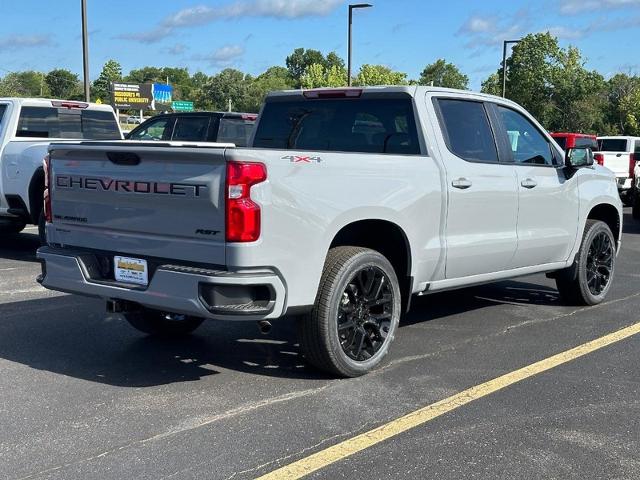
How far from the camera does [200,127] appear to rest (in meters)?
11.6

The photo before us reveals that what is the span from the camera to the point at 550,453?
12.1 ft

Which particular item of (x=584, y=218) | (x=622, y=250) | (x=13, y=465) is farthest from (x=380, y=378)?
(x=622, y=250)

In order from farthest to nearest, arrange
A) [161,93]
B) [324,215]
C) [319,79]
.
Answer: [319,79] → [161,93] → [324,215]

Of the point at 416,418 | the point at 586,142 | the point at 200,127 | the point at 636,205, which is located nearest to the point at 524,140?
the point at 416,418

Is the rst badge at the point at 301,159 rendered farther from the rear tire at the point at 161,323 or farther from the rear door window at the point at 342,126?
the rear tire at the point at 161,323

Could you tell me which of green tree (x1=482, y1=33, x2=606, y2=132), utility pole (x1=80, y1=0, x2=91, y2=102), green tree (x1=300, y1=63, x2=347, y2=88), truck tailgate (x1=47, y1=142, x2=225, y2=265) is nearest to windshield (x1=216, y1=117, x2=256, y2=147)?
truck tailgate (x1=47, y1=142, x2=225, y2=265)

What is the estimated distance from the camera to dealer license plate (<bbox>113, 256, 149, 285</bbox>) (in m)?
4.43

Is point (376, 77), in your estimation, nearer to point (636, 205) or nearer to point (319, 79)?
point (319, 79)

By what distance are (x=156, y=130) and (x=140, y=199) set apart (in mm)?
8040

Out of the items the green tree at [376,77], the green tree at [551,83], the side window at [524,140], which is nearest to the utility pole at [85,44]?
the side window at [524,140]

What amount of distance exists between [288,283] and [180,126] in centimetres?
809

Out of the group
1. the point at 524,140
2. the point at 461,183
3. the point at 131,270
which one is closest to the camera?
the point at 131,270

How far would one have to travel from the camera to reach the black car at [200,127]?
11.4 m

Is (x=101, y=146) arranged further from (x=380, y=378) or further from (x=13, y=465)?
(x=380, y=378)
